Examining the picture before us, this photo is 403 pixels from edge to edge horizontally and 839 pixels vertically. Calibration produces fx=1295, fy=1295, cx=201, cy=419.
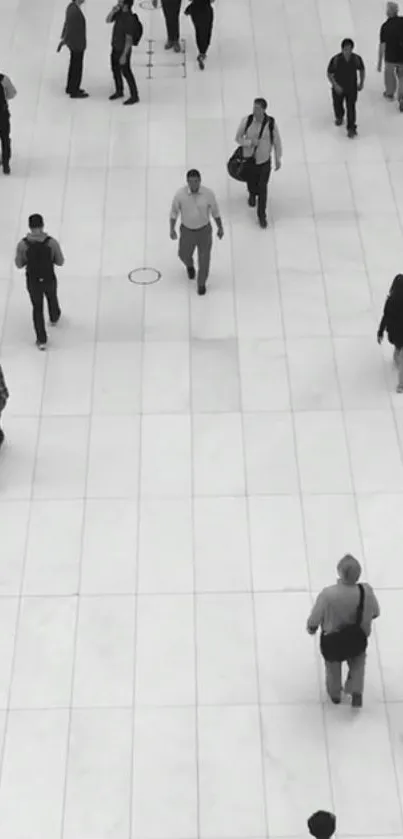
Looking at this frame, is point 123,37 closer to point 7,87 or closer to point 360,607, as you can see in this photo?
point 7,87

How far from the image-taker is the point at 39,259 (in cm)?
1256

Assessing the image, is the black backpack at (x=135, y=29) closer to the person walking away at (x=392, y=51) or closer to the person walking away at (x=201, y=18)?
the person walking away at (x=201, y=18)

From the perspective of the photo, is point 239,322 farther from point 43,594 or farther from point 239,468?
point 43,594

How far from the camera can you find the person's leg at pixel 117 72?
57.8 ft

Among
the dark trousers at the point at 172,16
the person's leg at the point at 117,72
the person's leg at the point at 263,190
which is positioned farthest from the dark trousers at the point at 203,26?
the person's leg at the point at 263,190

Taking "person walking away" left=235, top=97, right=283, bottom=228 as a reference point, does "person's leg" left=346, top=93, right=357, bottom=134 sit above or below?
below

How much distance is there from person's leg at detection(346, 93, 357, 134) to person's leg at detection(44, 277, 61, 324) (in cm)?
545

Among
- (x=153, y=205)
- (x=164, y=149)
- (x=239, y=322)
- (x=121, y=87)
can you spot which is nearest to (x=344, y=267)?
(x=239, y=322)

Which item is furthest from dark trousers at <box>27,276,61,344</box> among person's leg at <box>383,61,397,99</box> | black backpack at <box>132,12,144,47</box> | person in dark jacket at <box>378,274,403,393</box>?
person's leg at <box>383,61,397,99</box>

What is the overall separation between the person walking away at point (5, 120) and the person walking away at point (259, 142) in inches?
121

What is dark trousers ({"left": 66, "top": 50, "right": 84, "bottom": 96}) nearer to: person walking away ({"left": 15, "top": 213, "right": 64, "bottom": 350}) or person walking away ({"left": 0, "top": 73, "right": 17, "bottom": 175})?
person walking away ({"left": 0, "top": 73, "right": 17, "bottom": 175})

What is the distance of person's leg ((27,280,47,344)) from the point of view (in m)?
12.7

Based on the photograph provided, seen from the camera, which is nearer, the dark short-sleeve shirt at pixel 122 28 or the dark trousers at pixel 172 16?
the dark short-sleeve shirt at pixel 122 28

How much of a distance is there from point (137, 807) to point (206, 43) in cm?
1290
